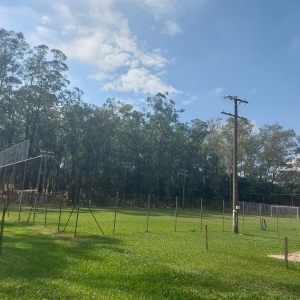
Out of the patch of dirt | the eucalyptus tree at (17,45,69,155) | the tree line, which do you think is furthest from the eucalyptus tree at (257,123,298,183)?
the patch of dirt

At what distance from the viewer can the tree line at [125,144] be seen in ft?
190

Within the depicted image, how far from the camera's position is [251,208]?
Answer: 61.4m

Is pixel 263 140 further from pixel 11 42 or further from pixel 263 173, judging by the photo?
pixel 11 42

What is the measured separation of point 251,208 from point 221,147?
2283 cm

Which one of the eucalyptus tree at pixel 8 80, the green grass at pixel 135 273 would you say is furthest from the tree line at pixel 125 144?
the green grass at pixel 135 273

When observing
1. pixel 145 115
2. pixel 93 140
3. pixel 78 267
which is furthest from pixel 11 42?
pixel 78 267

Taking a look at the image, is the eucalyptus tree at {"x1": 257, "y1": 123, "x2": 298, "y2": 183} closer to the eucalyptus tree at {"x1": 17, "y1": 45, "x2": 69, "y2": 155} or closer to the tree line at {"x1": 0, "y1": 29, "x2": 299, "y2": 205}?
the tree line at {"x1": 0, "y1": 29, "x2": 299, "y2": 205}

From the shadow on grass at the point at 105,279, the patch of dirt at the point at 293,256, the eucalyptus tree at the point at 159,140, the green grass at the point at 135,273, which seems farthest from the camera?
the eucalyptus tree at the point at 159,140

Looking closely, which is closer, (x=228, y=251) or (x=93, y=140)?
(x=228, y=251)

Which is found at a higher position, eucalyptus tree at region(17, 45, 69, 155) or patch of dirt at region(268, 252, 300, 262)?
eucalyptus tree at region(17, 45, 69, 155)

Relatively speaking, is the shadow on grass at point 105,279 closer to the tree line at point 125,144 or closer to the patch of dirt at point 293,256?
the patch of dirt at point 293,256

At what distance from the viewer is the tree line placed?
57.9 metres

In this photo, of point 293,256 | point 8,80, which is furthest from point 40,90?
point 293,256

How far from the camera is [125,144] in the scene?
75.2 m
